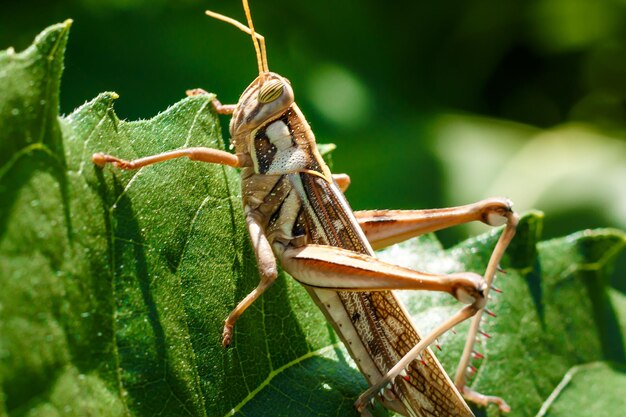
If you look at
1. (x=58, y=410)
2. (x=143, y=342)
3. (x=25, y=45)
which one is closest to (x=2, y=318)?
(x=58, y=410)

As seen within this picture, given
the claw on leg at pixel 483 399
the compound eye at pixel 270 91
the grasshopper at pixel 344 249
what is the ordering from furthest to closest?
the compound eye at pixel 270 91 < the claw on leg at pixel 483 399 < the grasshopper at pixel 344 249

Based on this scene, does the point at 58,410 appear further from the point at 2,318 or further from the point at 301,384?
the point at 301,384

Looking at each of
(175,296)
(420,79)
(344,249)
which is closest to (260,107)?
(344,249)

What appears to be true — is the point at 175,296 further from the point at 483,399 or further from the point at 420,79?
the point at 420,79

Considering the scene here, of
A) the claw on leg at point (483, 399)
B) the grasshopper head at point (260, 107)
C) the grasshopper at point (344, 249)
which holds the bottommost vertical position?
the claw on leg at point (483, 399)

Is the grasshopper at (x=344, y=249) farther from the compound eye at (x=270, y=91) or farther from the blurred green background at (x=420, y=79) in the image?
the blurred green background at (x=420, y=79)

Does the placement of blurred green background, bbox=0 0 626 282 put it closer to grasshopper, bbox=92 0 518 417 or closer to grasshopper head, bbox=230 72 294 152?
grasshopper head, bbox=230 72 294 152

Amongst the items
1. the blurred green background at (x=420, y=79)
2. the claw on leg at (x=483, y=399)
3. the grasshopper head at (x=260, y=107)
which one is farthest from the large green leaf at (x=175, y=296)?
the blurred green background at (x=420, y=79)
